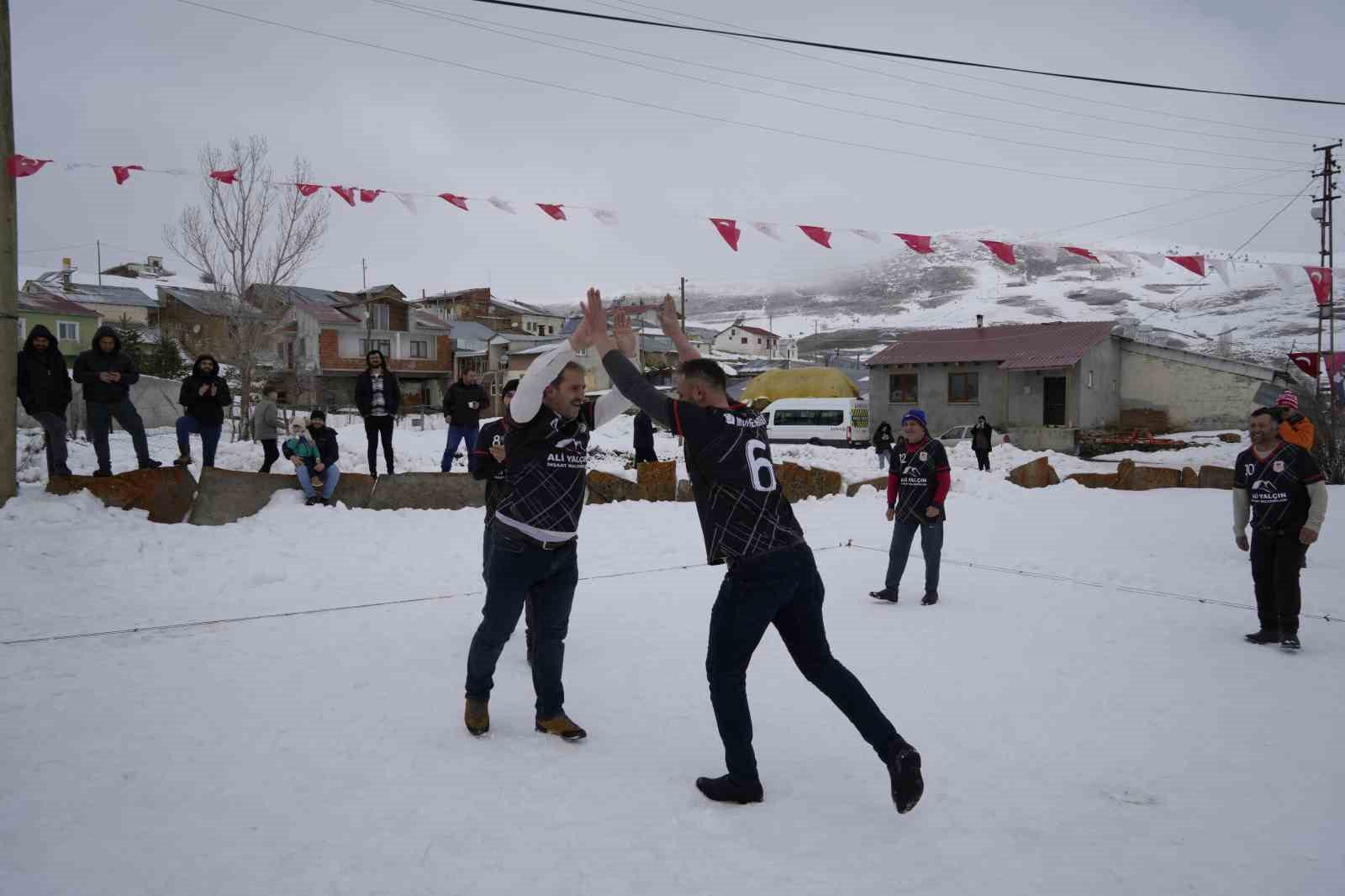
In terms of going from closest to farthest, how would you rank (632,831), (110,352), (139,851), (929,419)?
(139,851) → (632,831) → (110,352) → (929,419)

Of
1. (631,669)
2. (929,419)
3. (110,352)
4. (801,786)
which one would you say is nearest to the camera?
(801,786)

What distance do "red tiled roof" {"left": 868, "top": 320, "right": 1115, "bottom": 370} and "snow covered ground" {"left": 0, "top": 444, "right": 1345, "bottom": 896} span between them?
28518mm

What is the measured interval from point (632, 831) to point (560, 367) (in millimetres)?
2033

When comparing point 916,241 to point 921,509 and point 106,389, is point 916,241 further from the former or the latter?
point 106,389

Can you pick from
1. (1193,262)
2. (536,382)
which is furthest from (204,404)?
(1193,262)

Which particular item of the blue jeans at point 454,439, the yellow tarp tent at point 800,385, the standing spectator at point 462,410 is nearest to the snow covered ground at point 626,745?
the blue jeans at point 454,439

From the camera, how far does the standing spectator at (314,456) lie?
9.98 m

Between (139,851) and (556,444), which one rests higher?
(556,444)

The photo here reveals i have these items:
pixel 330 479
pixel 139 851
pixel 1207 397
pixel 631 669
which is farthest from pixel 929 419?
pixel 139 851

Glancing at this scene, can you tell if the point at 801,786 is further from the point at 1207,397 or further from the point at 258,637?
the point at 1207,397

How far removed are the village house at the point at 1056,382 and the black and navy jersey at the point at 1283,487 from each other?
2743 cm

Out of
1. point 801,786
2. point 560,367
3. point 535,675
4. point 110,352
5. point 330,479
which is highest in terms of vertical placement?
point 110,352

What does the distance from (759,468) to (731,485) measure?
14 centimetres

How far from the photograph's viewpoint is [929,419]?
37.1 metres
